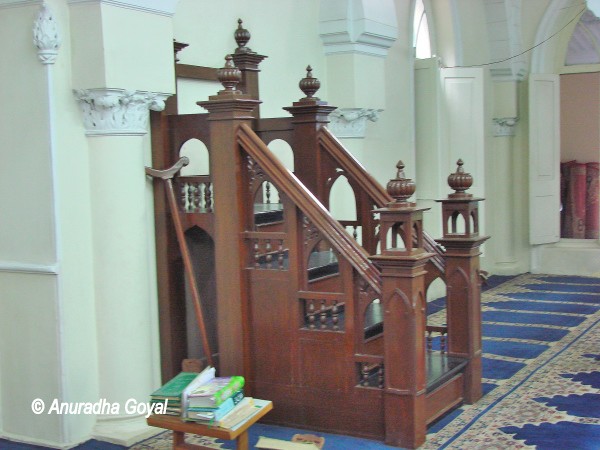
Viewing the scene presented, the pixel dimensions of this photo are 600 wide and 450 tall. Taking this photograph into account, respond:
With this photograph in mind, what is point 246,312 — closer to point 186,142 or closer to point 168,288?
point 168,288

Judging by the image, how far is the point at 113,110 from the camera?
4898 mm

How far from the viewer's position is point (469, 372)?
215 inches

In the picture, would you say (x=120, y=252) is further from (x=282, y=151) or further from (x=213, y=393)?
(x=282, y=151)

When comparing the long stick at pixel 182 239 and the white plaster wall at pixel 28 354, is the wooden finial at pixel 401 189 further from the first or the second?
the white plaster wall at pixel 28 354

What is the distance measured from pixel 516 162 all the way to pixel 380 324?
7.04 m

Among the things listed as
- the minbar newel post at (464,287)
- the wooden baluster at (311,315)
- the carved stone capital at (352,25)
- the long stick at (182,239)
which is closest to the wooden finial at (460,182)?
the minbar newel post at (464,287)

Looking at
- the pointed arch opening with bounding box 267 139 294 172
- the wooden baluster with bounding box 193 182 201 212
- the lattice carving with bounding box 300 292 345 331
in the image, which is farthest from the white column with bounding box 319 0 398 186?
the lattice carving with bounding box 300 292 345 331

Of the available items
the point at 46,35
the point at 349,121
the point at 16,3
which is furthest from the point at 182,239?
the point at 349,121

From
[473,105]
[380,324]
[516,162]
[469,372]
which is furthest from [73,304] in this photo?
[516,162]

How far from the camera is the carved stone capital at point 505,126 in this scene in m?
11.4

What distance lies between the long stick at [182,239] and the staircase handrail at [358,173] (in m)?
1.10

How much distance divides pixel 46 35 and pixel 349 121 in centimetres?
374

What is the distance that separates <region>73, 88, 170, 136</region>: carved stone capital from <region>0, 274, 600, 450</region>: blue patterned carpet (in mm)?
1856

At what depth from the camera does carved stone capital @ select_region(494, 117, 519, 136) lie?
1137cm
